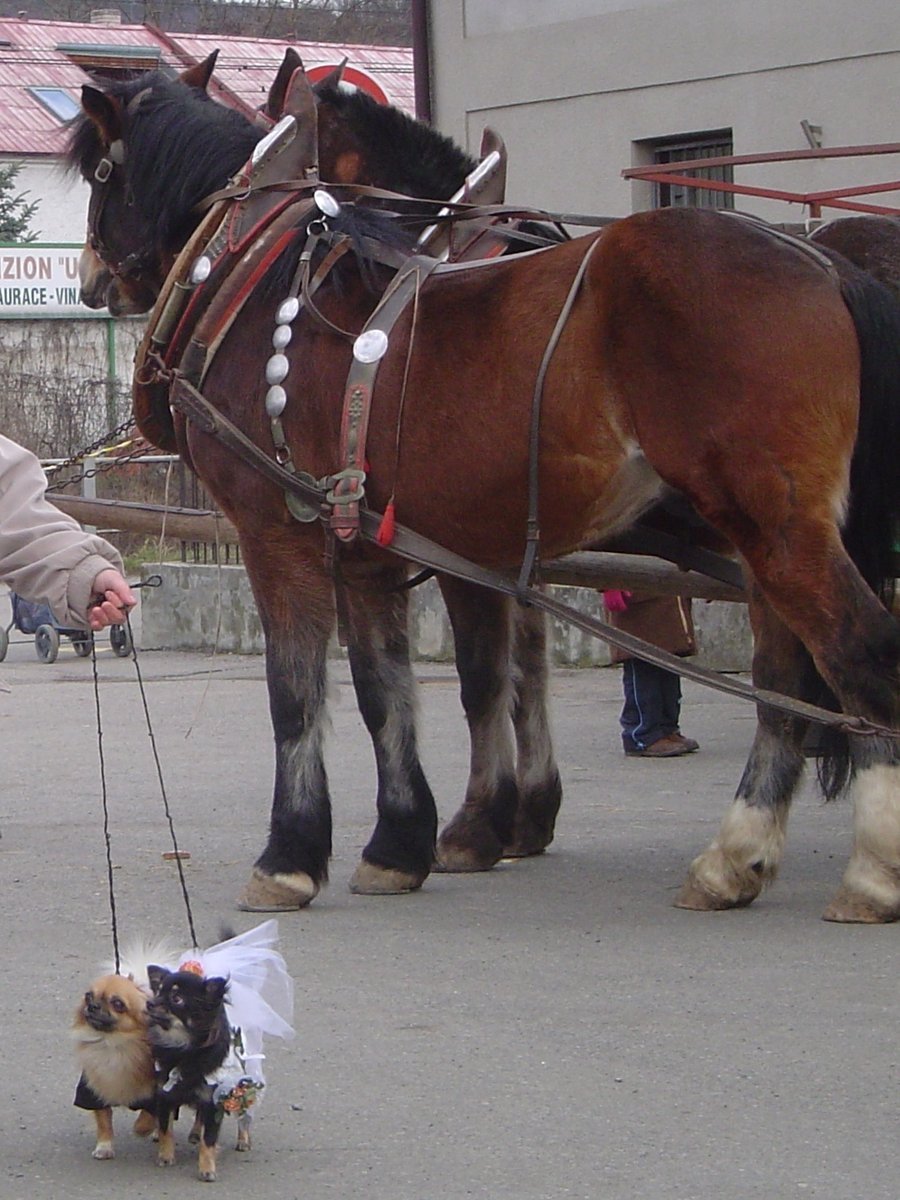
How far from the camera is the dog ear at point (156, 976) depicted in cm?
385

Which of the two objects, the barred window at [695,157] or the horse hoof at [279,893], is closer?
the horse hoof at [279,893]

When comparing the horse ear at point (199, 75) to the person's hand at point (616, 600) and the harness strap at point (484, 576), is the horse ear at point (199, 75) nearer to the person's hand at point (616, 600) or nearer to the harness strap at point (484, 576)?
the harness strap at point (484, 576)

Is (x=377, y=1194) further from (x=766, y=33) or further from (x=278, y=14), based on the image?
(x=278, y=14)

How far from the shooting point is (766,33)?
1292 centimetres

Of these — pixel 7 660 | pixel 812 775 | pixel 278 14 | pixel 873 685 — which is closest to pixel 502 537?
pixel 873 685

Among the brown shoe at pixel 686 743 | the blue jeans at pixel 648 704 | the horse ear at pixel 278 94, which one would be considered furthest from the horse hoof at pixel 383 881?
the brown shoe at pixel 686 743

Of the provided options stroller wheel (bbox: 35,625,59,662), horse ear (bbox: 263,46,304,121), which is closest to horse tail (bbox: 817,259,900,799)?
horse ear (bbox: 263,46,304,121)

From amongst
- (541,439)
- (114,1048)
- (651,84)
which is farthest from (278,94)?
(651,84)

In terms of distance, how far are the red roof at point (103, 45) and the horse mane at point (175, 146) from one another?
127ft

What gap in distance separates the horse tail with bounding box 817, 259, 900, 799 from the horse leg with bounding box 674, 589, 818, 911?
0.54ft

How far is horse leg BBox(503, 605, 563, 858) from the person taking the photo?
7020mm

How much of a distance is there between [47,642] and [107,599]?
10996 mm

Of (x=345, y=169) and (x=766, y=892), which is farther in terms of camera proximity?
(x=345, y=169)

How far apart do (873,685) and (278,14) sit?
4940 cm
